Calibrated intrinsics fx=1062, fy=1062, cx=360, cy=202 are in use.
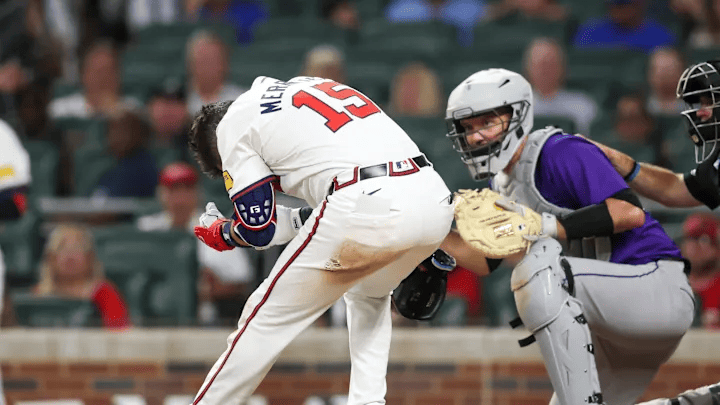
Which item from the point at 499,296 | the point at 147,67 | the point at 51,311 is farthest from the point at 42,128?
the point at 499,296

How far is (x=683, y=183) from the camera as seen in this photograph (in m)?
4.47

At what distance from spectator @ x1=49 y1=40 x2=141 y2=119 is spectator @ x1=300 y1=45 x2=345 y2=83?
59.7 inches

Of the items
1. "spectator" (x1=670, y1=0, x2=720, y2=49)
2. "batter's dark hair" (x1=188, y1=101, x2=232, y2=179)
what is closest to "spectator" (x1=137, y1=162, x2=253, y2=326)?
"batter's dark hair" (x1=188, y1=101, x2=232, y2=179)

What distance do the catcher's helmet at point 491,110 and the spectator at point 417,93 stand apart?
3.64 m

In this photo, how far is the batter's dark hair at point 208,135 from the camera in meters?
3.99

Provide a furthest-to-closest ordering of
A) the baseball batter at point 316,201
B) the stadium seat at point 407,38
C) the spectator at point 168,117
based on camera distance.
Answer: the stadium seat at point 407,38 → the spectator at point 168,117 → the baseball batter at point 316,201

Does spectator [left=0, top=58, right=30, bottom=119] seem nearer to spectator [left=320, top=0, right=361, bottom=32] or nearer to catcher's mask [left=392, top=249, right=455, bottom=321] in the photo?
spectator [left=320, top=0, right=361, bottom=32]

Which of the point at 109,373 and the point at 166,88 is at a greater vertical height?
the point at 166,88

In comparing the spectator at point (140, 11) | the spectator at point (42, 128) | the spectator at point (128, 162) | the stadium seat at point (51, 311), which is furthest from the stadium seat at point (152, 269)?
the spectator at point (140, 11)

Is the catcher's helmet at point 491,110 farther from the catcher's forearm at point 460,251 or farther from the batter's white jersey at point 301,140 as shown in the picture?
the batter's white jersey at point 301,140

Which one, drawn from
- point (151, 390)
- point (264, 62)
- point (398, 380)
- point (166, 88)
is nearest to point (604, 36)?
point (264, 62)

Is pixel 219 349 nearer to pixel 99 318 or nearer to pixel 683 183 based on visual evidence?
pixel 99 318

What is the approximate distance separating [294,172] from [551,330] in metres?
1.09

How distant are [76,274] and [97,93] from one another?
8.19 ft
